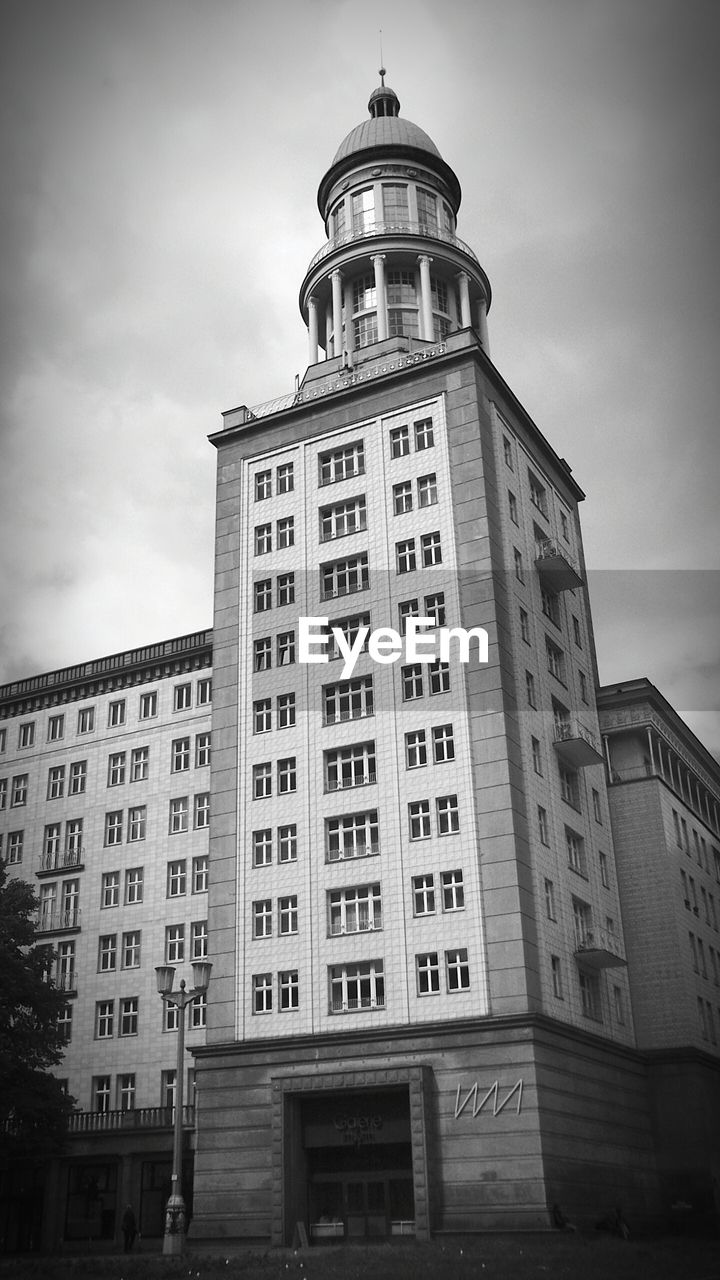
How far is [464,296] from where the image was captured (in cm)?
7112

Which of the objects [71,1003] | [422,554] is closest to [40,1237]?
[71,1003]

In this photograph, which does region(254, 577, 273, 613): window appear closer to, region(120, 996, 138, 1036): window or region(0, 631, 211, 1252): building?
region(0, 631, 211, 1252): building

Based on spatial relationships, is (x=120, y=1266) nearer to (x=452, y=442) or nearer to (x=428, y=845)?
(x=428, y=845)

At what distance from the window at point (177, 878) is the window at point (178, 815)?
1.59m

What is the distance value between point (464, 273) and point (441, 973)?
41098mm

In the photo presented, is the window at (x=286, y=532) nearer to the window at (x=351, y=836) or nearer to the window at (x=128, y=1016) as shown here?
the window at (x=351, y=836)

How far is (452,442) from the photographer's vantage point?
5800cm

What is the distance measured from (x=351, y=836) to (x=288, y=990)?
6.75 m

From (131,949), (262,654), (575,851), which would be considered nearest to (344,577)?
(262,654)

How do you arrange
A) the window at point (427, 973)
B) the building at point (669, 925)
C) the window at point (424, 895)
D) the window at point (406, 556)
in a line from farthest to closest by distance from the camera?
the building at point (669, 925)
the window at point (406, 556)
the window at point (424, 895)
the window at point (427, 973)

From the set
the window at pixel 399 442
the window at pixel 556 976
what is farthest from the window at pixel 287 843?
the window at pixel 399 442

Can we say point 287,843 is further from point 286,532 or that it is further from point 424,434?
point 424,434

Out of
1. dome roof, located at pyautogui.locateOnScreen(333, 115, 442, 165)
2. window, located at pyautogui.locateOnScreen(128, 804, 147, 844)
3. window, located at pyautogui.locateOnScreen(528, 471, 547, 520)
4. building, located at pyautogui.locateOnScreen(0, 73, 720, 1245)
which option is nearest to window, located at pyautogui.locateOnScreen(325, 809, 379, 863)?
building, located at pyautogui.locateOnScreen(0, 73, 720, 1245)

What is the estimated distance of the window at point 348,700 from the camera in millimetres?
54938
